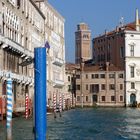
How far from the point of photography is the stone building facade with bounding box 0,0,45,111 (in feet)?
84.3

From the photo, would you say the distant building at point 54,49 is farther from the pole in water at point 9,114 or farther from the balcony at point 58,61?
the pole in water at point 9,114

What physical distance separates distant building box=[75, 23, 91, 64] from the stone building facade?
73340 mm

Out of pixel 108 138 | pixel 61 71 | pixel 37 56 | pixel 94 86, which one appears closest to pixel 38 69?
pixel 37 56

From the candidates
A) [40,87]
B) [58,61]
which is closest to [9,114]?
[40,87]

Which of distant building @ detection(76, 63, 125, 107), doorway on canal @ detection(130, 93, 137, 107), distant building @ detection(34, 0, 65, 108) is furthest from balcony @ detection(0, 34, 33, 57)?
doorway on canal @ detection(130, 93, 137, 107)

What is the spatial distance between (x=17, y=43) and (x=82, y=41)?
3313 inches

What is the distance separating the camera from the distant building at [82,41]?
111m

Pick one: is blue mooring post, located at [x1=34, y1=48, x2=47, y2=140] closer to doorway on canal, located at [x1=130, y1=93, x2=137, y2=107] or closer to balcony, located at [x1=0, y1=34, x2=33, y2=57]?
balcony, located at [x1=0, y1=34, x2=33, y2=57]

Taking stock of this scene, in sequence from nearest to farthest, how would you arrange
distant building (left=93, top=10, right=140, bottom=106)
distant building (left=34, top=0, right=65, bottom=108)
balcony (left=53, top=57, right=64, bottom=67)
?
distant building (left=34, top=0, right=65, bottom=108) → balcony (left=53, top=57, right=64, bottom=67) → distant building (left=93, top=10, right=140, bottom=106)

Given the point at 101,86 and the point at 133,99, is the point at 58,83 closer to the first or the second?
the point at 101,86

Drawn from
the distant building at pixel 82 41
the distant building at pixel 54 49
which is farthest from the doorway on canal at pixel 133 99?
the distant building at pixel 82 41

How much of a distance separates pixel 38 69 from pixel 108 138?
294 inches

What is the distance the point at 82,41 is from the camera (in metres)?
112

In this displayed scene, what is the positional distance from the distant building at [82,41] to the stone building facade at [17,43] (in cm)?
7334
